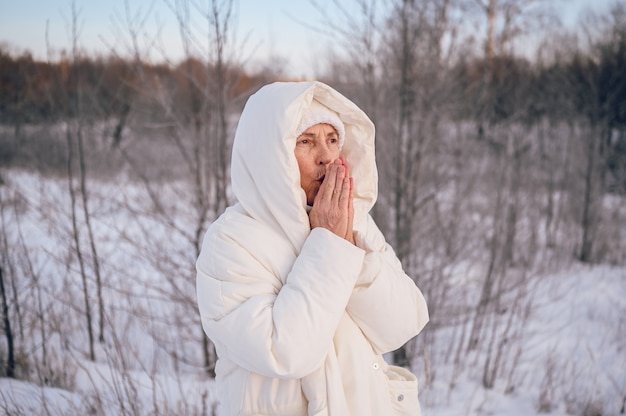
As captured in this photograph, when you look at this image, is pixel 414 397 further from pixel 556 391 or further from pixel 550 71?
pixel 550 71

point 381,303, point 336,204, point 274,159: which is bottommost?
point 381,303

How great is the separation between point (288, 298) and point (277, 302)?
1.4 inches

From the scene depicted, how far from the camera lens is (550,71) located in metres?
10.8

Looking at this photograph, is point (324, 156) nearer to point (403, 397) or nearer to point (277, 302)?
point (277, 302)

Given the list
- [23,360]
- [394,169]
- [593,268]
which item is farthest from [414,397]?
[593,268]

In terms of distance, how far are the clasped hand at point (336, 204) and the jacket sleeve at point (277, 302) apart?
6 centimetres

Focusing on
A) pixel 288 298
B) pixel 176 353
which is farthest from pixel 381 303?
pixel 176 353

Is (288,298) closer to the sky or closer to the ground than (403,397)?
closer to the sky

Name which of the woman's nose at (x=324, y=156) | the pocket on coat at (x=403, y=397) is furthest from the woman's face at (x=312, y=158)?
the pocket on coat at (x=403, y=397)

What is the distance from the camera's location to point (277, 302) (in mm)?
1323

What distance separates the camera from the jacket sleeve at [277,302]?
4.19ft

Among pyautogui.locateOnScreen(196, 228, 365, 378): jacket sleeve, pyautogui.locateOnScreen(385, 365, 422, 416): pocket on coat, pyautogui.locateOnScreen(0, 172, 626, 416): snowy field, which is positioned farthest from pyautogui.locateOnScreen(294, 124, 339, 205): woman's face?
pyautogui.locateOnScreen(0, 172, 626, 416): snowy field

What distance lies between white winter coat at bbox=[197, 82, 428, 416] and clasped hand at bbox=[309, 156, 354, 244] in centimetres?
6

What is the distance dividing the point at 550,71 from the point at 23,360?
37.7 ft
